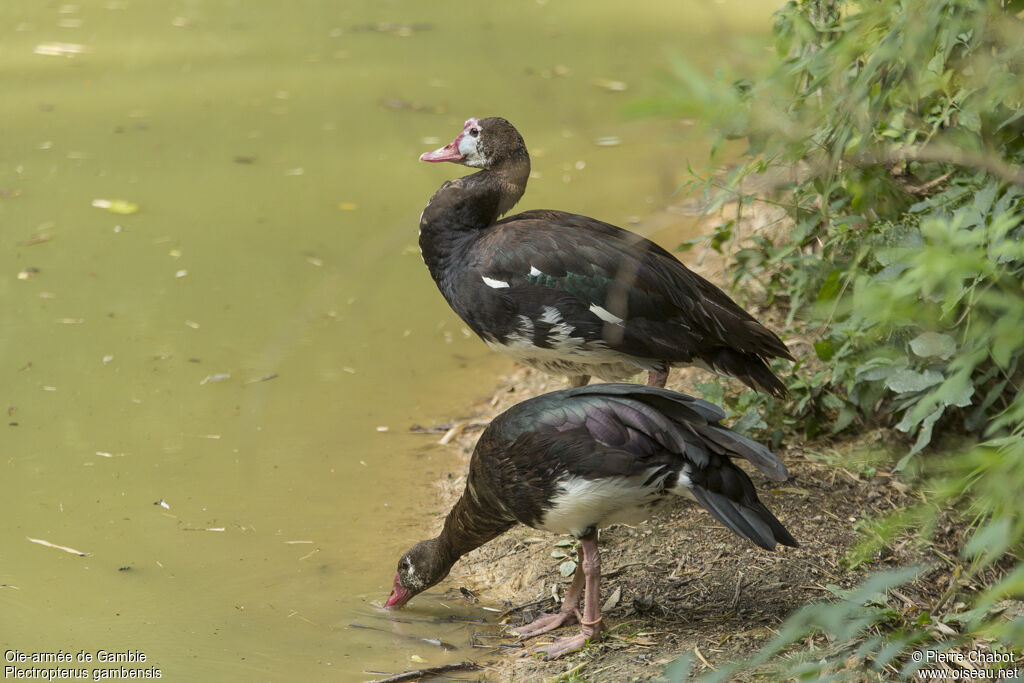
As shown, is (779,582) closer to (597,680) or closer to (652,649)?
(652,649)

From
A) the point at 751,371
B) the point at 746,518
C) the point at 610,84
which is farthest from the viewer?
the point at 610,84

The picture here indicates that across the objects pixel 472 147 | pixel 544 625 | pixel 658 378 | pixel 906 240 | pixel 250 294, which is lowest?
pixel 250 294

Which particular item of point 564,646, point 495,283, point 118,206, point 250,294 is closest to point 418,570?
point 564,646

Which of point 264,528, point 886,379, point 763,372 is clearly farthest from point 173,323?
point 886,379

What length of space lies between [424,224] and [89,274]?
7.88 feet

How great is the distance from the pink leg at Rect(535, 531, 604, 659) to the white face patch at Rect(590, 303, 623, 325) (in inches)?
33.5

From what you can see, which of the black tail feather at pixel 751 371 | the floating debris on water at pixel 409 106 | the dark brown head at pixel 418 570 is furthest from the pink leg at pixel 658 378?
the floating debris on water at pixel 409 106

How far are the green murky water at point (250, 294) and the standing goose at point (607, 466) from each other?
1.78ft

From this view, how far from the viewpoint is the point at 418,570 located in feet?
12.1

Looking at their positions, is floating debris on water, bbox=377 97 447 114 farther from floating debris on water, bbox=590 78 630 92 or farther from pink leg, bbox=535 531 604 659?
pink leg, bbox=535 531 604 659

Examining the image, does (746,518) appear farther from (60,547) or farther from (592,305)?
(60,547)

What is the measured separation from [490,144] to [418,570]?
68.6 inches

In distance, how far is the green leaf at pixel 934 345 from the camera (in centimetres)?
356

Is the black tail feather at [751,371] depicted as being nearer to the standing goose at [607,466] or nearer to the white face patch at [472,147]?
the standing goose at [607,466]
